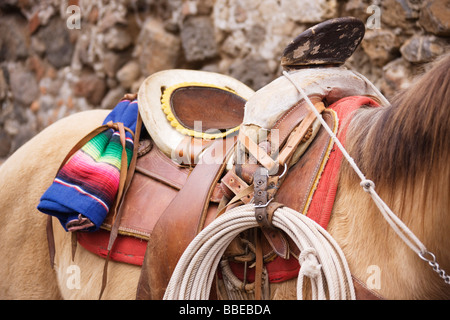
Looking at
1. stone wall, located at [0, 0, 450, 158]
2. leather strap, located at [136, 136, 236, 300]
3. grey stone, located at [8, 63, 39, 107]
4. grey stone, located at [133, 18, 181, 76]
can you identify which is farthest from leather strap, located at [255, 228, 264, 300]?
grey stone, located at [8, 63, 39, 107]

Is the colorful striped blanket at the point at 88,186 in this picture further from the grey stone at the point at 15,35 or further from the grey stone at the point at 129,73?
the grey stone at the point at 15,35

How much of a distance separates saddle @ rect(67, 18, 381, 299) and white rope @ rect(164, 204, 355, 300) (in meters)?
0.05

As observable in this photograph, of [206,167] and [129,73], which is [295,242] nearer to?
[206,167]

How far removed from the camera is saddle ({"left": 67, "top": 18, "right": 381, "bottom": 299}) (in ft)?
4.01

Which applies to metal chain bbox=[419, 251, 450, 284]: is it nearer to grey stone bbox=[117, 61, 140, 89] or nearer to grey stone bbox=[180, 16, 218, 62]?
grey stone bbox=[180, 16, 218, 62]

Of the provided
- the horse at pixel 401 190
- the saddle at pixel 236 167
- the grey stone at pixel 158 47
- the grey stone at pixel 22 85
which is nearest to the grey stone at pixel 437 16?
the saddle at pixel 236 167

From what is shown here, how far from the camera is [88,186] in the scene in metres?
1.58

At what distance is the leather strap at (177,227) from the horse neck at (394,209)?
0.42 m

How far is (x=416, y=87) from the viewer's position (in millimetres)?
1093

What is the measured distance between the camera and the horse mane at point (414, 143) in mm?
992

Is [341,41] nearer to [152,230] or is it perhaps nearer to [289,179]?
[289,179]

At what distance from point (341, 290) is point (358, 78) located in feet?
2.32
